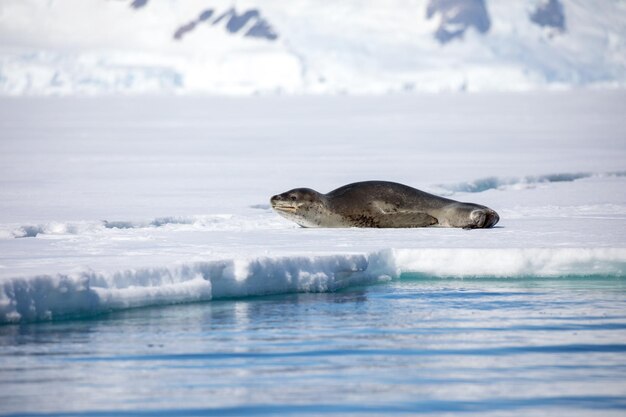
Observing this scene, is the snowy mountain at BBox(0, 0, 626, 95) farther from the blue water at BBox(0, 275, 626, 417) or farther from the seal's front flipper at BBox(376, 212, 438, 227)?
the blue water at BBox(0, 275, 626, 417)

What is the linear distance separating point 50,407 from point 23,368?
63cm

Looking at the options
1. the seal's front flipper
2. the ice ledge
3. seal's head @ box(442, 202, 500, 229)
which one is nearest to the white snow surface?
the ice ledge

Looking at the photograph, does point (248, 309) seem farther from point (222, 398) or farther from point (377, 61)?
point (377, 61)

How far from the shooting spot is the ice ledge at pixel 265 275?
5820mm

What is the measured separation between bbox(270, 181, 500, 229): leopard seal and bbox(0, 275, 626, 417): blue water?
217 centimetres

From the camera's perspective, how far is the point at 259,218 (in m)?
9.34

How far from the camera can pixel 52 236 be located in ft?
26.3

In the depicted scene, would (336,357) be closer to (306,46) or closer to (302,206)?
(302,206)

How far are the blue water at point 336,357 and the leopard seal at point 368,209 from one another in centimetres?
217

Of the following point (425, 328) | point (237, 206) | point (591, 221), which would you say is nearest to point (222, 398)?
point (425, 328)

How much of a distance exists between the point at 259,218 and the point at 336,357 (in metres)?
4.36

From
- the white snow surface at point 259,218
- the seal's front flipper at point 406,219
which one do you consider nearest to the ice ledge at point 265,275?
the white snow surface at point 259,218

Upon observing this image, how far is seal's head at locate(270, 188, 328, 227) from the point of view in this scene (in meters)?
8.94

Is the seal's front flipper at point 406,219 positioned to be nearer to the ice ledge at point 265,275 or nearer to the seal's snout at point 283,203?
the seal's snout at point 283,203
